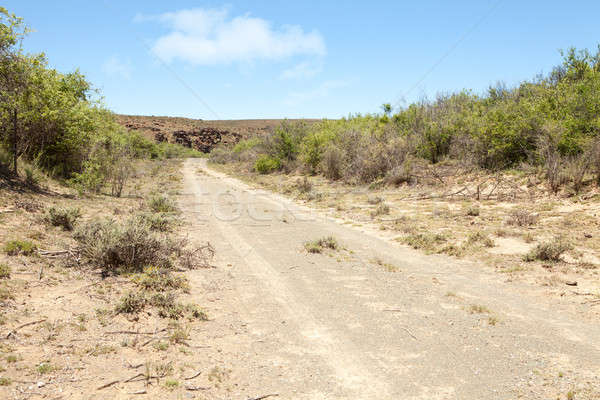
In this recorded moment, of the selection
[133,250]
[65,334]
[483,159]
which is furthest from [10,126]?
[483,159]

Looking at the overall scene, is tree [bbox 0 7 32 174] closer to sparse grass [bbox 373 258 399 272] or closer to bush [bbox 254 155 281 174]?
sparse grass [bbox 373 258 399 272]

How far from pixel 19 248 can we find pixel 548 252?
9.50 m

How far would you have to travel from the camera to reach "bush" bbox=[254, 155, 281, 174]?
34.6 m

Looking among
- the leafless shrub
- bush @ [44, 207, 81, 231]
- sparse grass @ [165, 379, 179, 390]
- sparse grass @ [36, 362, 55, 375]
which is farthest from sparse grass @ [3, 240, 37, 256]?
the leafless shrub

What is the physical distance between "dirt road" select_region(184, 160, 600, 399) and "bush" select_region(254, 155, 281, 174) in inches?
1029

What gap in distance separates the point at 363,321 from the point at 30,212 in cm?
796

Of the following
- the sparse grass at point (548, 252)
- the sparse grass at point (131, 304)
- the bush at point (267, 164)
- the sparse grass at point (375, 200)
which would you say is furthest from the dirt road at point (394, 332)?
the bush at point (267, 164)

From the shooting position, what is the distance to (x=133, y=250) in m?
6.65

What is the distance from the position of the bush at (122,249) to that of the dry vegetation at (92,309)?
17 mm

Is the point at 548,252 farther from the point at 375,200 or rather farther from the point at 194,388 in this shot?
the point at 375,200

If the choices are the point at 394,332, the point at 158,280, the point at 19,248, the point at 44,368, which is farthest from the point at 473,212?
the point at 44,368

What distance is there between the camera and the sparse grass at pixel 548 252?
757 centimetres

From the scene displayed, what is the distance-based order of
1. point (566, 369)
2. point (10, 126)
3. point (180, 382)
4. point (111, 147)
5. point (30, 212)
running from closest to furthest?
point (180, 382)
point (566, 369)
point (30, 212)
point (10, 126)
point (111, 147)

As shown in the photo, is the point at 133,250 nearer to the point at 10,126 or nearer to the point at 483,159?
the point at 10,126
